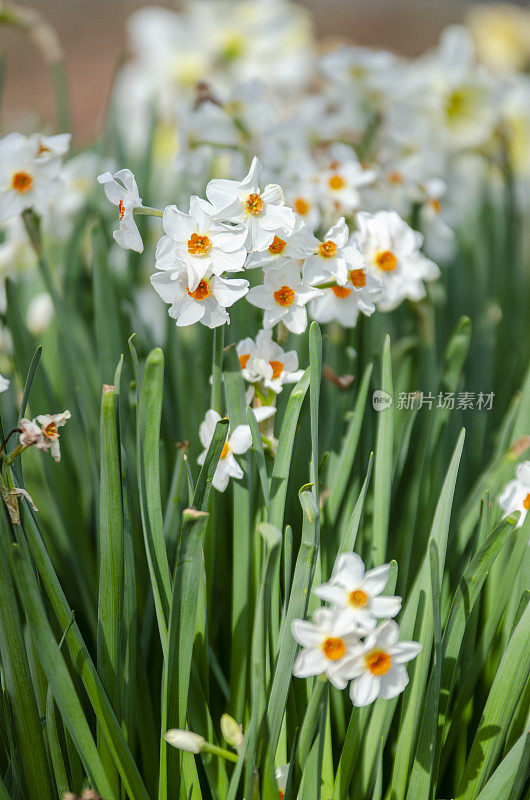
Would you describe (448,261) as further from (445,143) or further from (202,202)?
(202,202)

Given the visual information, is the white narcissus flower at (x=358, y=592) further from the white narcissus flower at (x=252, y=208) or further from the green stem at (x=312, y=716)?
the white narcissus flower at (x=252, y=208)

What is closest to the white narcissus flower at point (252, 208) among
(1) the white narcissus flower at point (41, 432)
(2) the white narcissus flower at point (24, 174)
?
(1) the white narcissus flower at point (41, 432)

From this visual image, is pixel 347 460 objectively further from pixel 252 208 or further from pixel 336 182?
pixel 336 182

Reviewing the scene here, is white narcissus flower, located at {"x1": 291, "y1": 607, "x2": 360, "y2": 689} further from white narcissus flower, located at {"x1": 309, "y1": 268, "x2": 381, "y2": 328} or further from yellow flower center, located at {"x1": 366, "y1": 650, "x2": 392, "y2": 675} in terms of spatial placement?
white narcissus flower, located at {"x1": 309, "y1": 268, "x2": 381, "y2": 328}

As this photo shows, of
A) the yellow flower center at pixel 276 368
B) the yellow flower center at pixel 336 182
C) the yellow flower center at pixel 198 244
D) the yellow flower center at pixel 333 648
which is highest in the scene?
the yellow flower center at pixel 336 182

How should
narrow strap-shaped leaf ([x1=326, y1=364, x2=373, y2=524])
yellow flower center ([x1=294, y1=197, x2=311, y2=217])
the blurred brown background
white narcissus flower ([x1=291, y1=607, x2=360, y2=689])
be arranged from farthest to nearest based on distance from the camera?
the blurred brown background < yellow flower center ([x1=294, y1=197, x2=311, y2=217]) < narrow strap-shaped leaf ([x1=326, y1=364, x2=373, y2=524]) < white narcissus flower ([x1=291, y1=607, x2=360, y2=689])

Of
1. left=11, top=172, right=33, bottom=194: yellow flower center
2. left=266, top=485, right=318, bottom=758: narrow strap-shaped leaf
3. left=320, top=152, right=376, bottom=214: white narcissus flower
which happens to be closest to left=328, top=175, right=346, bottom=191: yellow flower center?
left=320, top=152, right=376, bottom=214: white narcissus flower

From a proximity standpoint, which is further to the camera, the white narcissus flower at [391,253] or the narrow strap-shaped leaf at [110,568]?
the white narcissus flower at [391,253]
